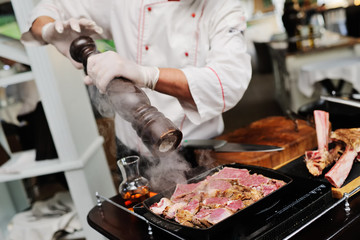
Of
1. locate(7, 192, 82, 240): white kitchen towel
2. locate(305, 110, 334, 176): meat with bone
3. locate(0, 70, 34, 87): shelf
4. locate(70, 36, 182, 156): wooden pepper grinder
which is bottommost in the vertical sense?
locate(7, 192, 82, 240): white kitchen towel

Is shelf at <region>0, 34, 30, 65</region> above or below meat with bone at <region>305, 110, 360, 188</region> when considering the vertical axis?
above

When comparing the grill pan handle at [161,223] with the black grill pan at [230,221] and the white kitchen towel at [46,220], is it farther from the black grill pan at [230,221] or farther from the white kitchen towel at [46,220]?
the white kitchen towel at [46,220]

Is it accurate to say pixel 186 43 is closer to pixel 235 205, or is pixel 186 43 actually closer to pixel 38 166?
pixel 235 205

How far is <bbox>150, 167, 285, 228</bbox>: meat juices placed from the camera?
1.08 meters

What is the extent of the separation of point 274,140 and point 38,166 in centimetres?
153

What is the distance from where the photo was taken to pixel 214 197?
4.01 feet

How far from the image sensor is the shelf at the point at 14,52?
86.6 inches

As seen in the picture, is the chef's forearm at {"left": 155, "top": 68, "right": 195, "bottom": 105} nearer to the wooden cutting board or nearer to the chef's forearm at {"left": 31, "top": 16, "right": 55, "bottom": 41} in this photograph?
the wooden cutting board

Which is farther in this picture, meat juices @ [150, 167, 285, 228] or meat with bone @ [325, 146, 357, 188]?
meat with bone @ [325, 146, 357, 188]

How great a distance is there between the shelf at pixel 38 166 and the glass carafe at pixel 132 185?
920mm

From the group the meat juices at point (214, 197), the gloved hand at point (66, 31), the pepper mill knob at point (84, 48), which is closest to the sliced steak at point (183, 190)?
the meat juices at point (214, 197)

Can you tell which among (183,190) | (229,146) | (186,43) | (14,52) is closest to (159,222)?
(183,190)

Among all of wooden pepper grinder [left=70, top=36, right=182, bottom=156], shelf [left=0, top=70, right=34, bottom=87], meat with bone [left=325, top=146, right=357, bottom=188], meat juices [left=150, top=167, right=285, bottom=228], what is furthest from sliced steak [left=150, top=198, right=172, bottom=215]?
shelf [left=0, top=70, right=34, bottom=87]

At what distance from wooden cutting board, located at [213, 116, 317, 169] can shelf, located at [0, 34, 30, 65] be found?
4.24 ft
